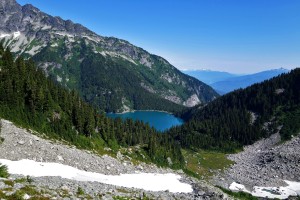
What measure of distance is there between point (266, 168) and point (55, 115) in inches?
2962

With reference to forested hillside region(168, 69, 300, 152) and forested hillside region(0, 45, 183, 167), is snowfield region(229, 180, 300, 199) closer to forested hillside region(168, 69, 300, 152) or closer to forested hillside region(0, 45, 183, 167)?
forested hillside region(0, 45, 183, 167)

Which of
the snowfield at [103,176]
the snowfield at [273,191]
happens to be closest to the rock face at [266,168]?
the snowfield at [273,191]

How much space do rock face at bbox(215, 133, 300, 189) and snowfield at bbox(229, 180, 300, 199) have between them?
2.03 metres

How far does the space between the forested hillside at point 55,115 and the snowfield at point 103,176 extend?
16863 millimetres

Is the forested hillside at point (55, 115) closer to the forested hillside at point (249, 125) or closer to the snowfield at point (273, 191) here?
the snowfield at point (273, 191)

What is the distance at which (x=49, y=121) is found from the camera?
7844 centimetres

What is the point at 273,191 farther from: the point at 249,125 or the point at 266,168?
the point at 249,125

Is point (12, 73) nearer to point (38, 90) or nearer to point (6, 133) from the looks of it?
point (38, 90)

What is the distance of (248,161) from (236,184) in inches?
1312

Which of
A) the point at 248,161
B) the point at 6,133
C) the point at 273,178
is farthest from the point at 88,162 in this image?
the point at 248,161

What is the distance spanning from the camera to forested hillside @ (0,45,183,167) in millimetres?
74750

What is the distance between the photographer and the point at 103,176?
205ft

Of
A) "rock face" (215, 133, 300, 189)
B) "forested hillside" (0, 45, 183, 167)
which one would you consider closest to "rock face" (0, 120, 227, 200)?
"forested hillside" (0, 45, 183, 167)

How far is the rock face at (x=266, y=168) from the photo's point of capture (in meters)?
100
